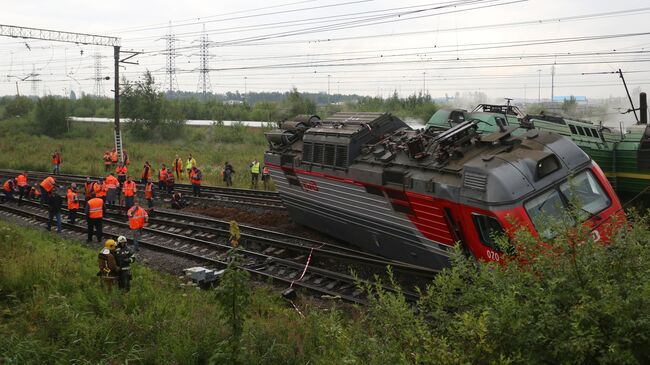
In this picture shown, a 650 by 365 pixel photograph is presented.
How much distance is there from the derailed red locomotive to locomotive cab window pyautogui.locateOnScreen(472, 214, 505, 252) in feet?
0.05

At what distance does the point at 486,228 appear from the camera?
8797 mm

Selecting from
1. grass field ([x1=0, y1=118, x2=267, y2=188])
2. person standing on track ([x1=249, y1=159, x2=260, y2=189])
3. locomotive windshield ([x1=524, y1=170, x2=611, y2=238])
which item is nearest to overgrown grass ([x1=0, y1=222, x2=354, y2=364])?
locomotive windshield ([x1=524, y1=170, x2=611, y2=238])

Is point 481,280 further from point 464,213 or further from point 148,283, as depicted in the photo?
point 148,283

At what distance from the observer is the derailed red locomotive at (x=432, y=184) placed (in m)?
8.68

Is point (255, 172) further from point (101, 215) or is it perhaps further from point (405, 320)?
point (405, 320)

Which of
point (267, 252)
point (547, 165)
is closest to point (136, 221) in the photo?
point (267, 252)

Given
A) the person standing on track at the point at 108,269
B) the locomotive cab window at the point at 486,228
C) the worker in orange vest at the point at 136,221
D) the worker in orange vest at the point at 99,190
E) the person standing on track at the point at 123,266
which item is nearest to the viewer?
the locomotive cab window at the point at 486,228

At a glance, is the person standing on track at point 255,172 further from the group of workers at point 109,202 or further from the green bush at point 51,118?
the green bush at point 51,118

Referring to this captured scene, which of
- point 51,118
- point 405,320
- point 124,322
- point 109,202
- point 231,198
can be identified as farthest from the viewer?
point 51,118

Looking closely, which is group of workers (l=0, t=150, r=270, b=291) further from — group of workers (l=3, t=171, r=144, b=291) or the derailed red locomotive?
the derailed red locomotive

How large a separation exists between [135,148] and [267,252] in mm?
32061

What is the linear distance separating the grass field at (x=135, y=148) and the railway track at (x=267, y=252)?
964 centimetres

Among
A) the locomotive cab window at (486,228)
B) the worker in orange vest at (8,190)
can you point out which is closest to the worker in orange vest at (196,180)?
the worker in orange vest at (8,190)

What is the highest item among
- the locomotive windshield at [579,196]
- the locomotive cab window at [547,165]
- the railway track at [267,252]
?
the locomotive cab window at [547,165]
